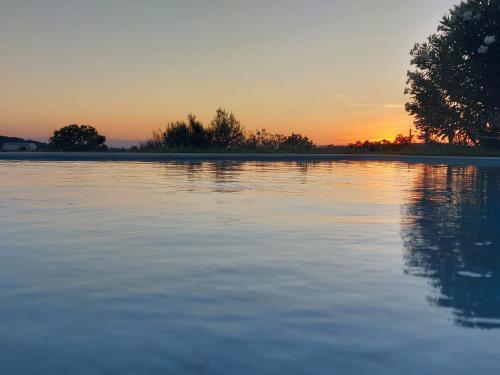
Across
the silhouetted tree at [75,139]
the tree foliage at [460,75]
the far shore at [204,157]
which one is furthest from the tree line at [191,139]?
the tree foliage at [460,75]

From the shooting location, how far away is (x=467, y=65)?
27438 mm

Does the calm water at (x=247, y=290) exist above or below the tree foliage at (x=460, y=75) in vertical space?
below

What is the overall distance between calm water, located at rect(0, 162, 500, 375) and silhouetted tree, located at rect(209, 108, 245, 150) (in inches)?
867

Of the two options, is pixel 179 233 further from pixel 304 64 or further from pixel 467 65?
pixel 467 65

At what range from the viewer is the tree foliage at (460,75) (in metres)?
Result: 26.9

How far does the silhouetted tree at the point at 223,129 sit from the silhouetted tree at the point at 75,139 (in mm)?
6333

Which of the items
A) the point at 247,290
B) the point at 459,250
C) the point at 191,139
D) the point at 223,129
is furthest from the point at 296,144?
the point at 247,290

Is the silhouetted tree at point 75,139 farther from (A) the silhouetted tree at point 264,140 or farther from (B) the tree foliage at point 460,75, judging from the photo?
(B) the tree foliage at point 460,75

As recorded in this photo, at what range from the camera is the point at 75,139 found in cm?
2953

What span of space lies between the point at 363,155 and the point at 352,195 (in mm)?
17752

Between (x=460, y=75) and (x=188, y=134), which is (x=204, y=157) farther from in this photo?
(x=460, y=75)

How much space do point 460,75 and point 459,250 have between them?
2426 centimetres

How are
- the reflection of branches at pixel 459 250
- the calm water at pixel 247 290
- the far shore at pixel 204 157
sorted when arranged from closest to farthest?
the calm water at pixel 247 290
the reflection of branches at pixel 459 250
the far shore at pixel 204 157

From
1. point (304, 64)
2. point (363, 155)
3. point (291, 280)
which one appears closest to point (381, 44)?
point (304, 64)
